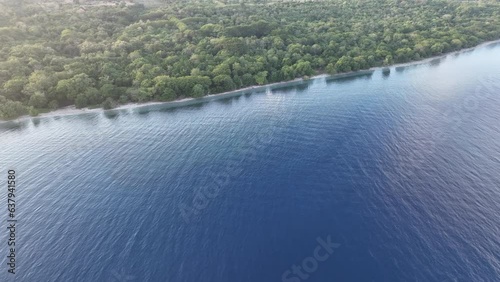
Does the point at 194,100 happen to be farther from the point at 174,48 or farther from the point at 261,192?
the point at 261,192

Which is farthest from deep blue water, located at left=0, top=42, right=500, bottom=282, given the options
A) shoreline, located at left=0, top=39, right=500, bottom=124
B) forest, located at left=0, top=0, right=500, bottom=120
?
forest, located at left=0, top=0, right=500, bottom=120

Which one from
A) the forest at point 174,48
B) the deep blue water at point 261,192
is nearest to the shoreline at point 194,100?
the forest at point 174,48

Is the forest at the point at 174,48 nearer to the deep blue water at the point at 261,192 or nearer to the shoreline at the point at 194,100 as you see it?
the shoreline at the point at 194,100

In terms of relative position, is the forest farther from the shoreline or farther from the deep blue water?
the deep blue water

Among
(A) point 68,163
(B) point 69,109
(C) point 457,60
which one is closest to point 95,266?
(A) point 68,163

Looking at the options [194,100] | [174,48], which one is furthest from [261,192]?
[174,48]

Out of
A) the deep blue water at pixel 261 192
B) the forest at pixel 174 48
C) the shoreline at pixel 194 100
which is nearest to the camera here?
the deep blue water at pixel 261 192
